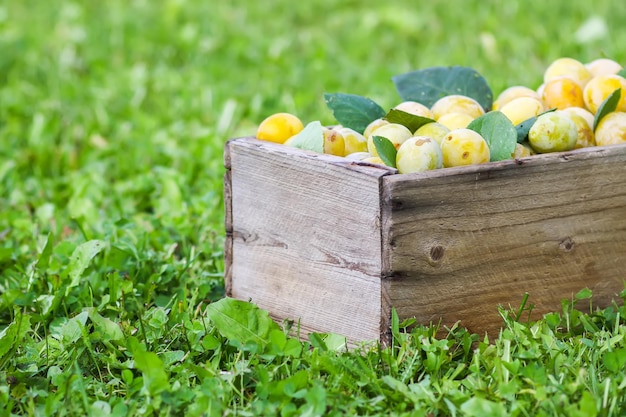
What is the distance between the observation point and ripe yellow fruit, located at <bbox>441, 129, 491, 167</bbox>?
1738 mm

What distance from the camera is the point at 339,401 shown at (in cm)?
152

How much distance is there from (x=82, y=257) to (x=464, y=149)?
92 cm

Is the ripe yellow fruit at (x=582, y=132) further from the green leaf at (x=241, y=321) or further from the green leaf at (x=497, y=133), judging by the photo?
the green leaf at (x=241, y=321)

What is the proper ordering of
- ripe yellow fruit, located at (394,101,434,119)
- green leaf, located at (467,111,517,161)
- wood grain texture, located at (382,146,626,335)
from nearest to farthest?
wood grain texture, located at (382,146,626,335), green leaf, located at (467,111,517,161), ripe yellow fruit, located at (394,101,434,119)

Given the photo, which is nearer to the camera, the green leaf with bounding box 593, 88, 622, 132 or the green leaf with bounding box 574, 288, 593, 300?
the green leaf with bounding box 574, 288, 593, 300

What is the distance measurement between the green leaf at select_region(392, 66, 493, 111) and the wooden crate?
0.41 m

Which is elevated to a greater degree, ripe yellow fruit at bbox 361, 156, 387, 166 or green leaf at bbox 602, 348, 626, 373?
ripe yellow fruit at bbox 361, 156, 387, 166

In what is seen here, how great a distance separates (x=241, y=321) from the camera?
5.85 feet

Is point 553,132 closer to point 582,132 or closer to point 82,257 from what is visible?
point 582,132

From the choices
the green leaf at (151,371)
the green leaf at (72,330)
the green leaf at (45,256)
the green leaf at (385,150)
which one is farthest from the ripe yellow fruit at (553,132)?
the green leaf at (45,256)

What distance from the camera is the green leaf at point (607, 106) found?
194 centimetres

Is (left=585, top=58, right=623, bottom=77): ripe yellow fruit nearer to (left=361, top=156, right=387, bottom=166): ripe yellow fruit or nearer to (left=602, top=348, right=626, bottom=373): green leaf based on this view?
(left=361, top=156, right=387, bottom=166): ripe yellow fruit

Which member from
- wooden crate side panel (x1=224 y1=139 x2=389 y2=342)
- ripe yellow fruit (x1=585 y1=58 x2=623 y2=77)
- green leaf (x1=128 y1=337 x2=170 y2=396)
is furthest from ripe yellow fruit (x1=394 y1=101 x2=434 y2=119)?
green leaf (x1=128 y1=337 x2=170 y2=396)

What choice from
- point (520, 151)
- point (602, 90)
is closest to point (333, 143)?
point (520, 151)
